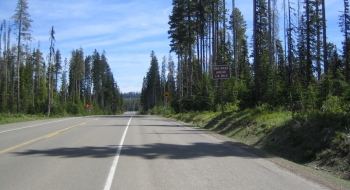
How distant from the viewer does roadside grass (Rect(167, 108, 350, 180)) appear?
378 inches

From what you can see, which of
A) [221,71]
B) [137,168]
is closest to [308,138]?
[137,168]

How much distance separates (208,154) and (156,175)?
11.9ft

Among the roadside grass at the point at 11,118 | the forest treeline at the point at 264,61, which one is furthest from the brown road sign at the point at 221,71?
the roadside grass at the point at 11,118

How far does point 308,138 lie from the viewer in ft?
38.3

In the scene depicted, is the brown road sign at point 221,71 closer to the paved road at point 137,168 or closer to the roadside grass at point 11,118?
the paved road at point 137,168

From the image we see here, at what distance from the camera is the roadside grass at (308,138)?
378 inches

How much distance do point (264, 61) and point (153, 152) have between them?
15.9 m

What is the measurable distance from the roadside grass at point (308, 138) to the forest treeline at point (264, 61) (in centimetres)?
116

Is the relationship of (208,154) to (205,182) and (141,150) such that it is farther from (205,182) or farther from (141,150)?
(205,182)

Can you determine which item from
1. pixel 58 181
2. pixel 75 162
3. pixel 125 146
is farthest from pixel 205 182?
pixel 125 146

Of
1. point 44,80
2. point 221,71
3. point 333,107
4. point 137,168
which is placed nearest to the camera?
point 137,168

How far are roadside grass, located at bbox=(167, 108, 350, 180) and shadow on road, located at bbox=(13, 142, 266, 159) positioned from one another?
158 cm

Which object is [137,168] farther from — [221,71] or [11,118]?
[11,118]

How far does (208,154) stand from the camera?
447 inches
